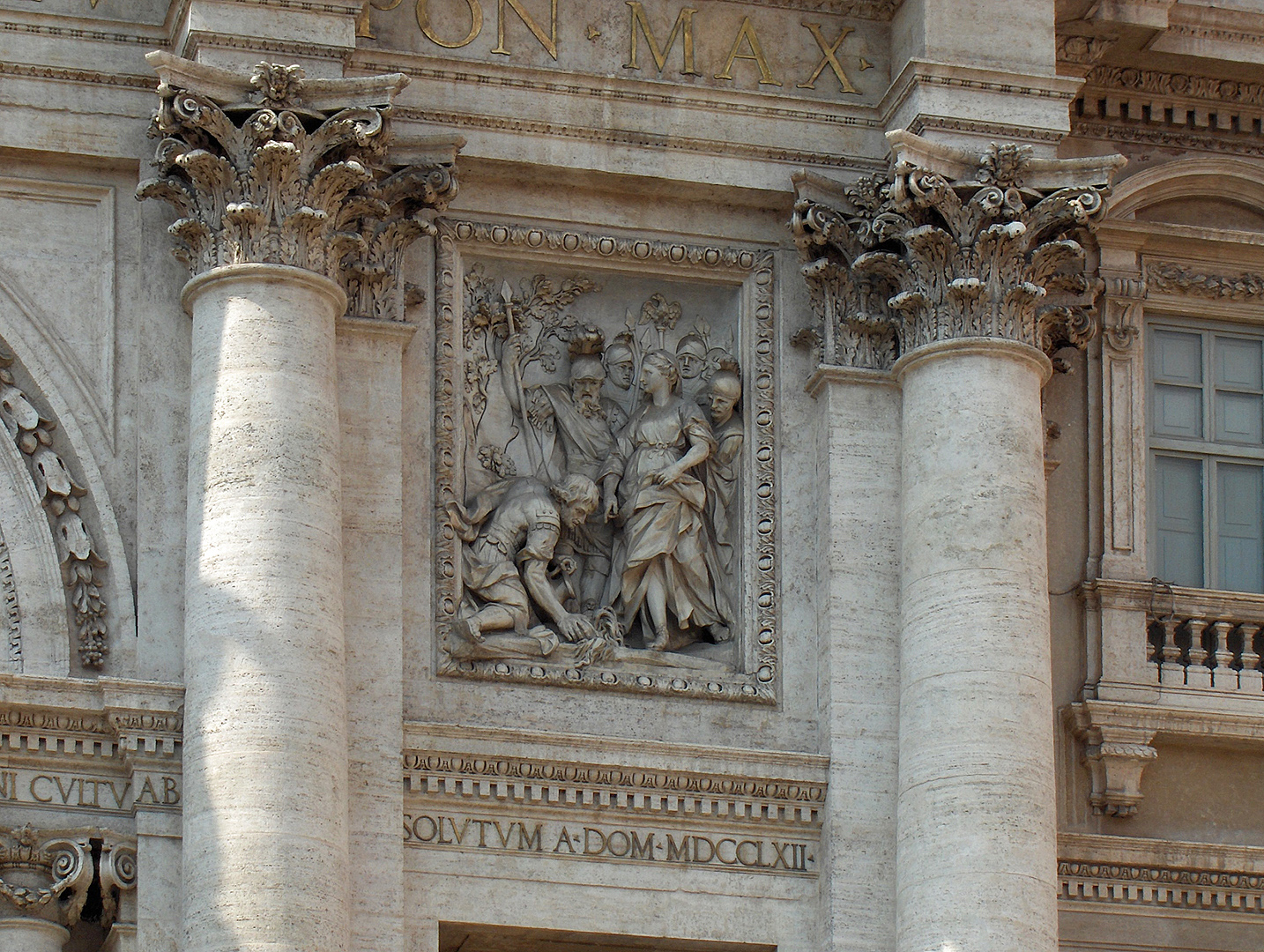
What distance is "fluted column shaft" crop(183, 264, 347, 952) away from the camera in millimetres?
17312

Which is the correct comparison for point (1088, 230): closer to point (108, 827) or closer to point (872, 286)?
point (872, 286)

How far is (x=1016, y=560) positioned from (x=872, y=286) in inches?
88.2

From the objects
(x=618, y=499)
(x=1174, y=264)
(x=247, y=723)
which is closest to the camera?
(x=247, y=723)

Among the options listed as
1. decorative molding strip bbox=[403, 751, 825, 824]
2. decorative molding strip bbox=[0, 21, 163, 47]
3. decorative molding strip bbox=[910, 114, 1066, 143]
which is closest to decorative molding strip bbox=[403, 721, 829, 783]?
Result: decorative molding strip bbox=[403, 751, 825, 824]

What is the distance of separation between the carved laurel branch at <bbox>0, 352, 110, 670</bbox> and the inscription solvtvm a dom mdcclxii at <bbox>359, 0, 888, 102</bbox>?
3.21 metres

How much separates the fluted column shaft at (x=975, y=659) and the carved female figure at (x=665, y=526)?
52.7 inches

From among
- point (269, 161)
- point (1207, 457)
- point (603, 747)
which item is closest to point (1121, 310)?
point (1207, 457)

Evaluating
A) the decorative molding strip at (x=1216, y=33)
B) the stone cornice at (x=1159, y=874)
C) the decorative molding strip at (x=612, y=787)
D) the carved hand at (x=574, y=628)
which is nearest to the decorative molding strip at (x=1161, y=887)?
the stone cornice at (x=1159, y=874)

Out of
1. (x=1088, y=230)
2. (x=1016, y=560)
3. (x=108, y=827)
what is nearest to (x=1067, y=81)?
(x=1088, y=230)

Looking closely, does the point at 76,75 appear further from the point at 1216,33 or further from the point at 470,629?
the point at 1216,33

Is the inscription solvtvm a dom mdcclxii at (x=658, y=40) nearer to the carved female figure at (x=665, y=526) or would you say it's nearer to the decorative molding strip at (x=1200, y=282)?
the carved female figure at (x=665, y=526)

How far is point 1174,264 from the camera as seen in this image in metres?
21.7

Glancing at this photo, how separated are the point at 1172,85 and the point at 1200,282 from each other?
1412 mm

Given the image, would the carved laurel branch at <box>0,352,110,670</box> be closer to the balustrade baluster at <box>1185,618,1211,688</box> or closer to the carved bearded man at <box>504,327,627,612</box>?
the carved bearded man at <box>504,327,627,612</box>
